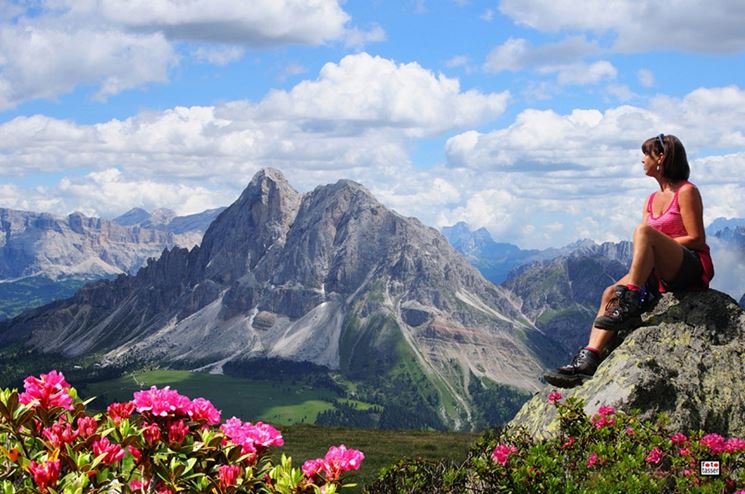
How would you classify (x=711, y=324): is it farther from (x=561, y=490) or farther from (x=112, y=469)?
(x=112, y=469)

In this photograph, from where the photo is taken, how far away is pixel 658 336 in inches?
591

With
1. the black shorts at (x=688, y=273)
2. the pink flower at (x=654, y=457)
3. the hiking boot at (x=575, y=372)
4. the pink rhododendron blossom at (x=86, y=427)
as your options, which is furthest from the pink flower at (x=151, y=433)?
the black shorts at (x=688, y=273)

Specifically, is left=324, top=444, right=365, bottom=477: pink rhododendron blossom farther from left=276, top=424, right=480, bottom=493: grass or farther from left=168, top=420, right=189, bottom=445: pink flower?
left=276, top=424, right=480, bottom=493: grass

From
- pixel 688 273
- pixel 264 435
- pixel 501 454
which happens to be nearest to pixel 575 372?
pixel 688 273

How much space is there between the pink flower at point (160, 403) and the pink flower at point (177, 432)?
0.16 m

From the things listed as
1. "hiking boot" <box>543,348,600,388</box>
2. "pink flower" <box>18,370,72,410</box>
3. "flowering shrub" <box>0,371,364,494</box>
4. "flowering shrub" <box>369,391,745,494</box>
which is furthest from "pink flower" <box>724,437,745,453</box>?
"pink flower" <box>18,370,72,410</box>

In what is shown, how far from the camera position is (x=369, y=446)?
48.8 m

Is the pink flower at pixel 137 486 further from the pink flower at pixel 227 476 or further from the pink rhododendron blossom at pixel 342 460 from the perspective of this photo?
the pink rhododendron blossom at pixel 342 460

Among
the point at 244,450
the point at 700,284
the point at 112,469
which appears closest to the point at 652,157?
the point at 700,284

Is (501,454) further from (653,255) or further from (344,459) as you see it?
(653,255)

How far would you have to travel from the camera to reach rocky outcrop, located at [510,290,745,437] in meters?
13.5

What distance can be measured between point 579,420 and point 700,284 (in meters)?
5.81

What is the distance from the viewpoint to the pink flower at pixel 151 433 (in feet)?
23.4

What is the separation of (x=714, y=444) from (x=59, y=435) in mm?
9401
